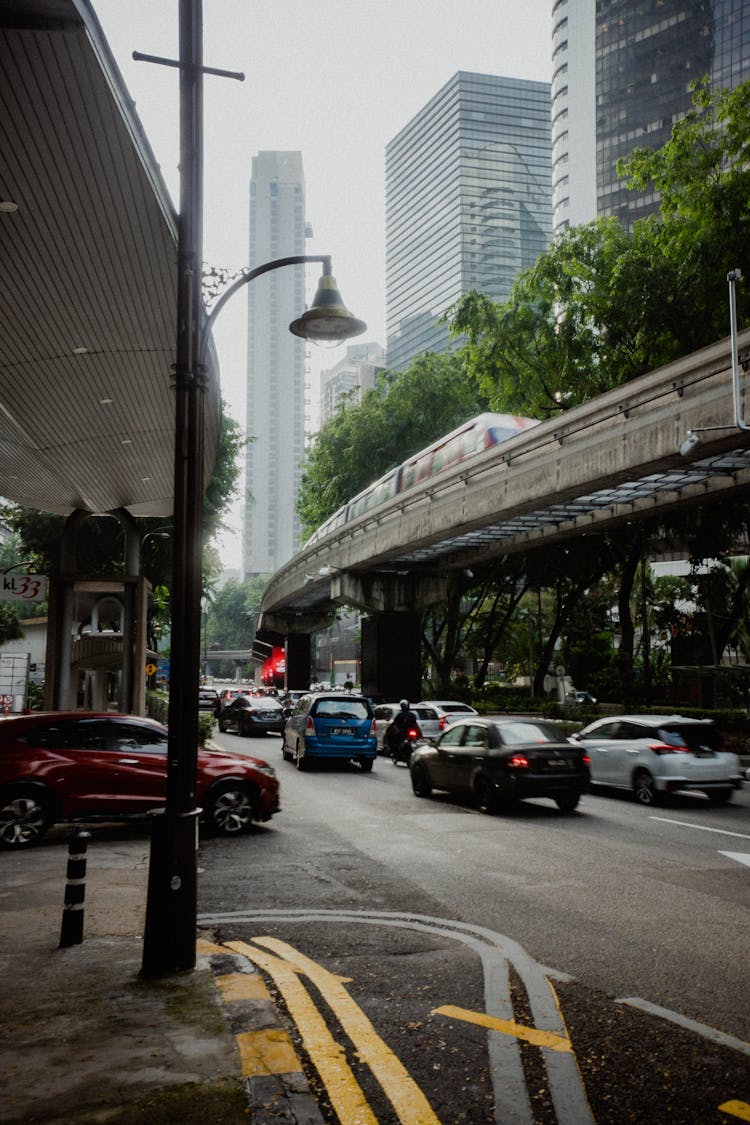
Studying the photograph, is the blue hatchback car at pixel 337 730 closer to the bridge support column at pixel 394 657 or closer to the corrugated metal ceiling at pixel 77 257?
the corrugated metal ceiling at pixel 77 257

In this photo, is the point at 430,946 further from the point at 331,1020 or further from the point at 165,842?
the point at 165,842

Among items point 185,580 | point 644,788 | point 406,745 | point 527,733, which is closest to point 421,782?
point 527,733

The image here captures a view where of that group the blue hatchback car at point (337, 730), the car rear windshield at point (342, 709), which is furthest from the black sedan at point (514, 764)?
the car rear windshield at point (342, 709)

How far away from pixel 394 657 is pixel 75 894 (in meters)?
31.2

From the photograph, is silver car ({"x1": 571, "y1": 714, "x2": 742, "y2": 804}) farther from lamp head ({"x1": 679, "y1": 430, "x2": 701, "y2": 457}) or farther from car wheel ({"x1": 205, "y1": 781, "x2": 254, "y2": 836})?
car wheel ({"x1": 205, "y1": 781, "x2": 254, "y2": 836})

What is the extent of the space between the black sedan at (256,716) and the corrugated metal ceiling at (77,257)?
1801 centimetres

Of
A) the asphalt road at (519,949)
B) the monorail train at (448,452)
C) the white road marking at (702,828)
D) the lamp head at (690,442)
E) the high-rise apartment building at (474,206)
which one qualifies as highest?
the high-rise apartment building at (474,206)

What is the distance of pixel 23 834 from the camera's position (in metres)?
10.7

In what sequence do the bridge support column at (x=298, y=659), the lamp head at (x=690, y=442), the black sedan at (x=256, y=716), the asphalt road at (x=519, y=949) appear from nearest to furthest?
the asphalt road at (x=519, y=949) → the lamp head at (x=690, y=442) → the black sedan at (x=256, y=716) → the bridge support column at (x=298, y=659)

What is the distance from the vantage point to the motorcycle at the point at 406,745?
23141 millimetres

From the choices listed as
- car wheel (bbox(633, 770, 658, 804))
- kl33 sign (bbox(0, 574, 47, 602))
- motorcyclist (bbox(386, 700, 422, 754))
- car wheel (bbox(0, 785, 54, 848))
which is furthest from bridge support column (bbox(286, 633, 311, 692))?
car wheel (bbox(0, 785, 54, 848))

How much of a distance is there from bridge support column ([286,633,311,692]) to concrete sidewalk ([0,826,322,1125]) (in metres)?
54.7

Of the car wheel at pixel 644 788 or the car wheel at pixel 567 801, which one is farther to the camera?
the car wheel at pixel 644 788

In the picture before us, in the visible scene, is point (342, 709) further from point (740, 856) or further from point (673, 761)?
point (740, 856)
